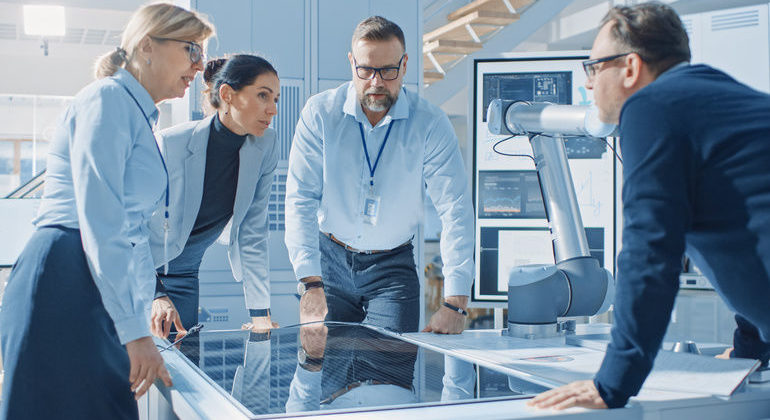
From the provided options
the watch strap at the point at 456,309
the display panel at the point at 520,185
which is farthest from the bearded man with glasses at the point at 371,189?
the display panel at the point at 520,185

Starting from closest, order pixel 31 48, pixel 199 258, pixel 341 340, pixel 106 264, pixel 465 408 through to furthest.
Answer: pixel 465 408, pixel 106 264, pixel 341 340, pixel 199 258, pixel 31 48

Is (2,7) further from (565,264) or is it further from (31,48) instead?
(565,264)

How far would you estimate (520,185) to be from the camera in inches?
134

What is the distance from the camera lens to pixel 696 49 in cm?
467

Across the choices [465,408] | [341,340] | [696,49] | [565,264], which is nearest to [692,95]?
[465,408]

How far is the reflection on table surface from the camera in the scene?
987mm

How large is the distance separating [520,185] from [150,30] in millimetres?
2376

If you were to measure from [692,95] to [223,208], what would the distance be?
1.45 m

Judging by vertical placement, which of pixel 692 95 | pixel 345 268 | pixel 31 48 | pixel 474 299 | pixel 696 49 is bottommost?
Answer: pixel 474 299

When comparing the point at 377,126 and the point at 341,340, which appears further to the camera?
the point at 377,126

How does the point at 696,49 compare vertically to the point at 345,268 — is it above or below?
above

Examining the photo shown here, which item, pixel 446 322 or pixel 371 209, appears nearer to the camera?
pixel 446 322

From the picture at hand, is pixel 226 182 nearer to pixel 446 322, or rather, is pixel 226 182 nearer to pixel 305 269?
pixel 305 269

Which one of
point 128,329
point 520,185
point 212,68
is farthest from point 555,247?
point 520,185
